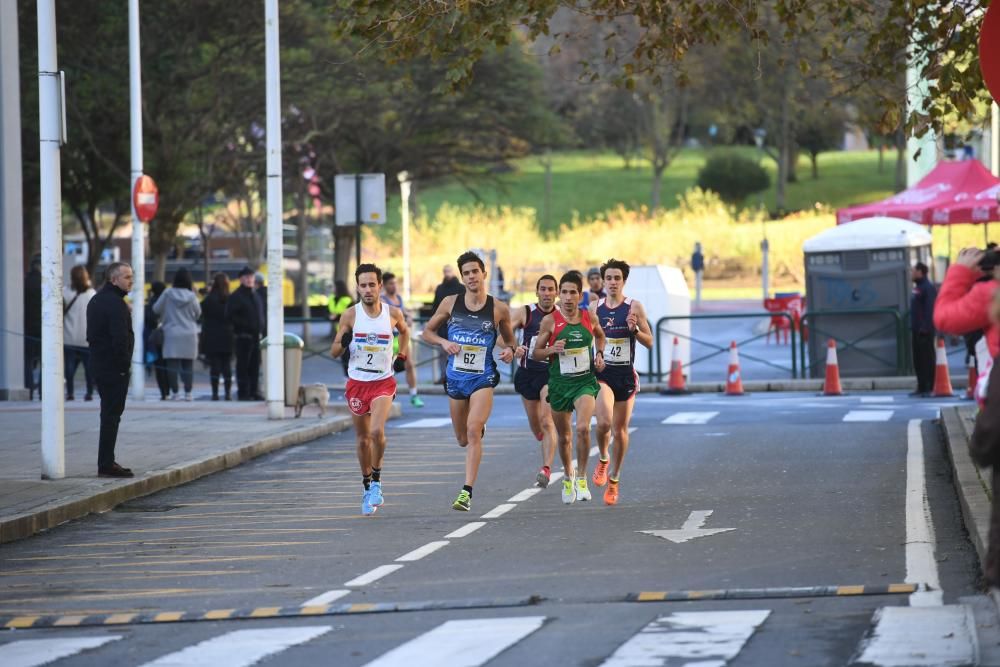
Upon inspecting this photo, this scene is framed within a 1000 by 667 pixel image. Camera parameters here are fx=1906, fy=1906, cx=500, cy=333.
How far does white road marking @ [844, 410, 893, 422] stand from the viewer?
2267cm

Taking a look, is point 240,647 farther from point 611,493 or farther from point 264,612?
point 611,493

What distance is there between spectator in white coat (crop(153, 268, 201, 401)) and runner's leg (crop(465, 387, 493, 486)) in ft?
A: 41.8

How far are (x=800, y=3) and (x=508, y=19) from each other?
2.58 m

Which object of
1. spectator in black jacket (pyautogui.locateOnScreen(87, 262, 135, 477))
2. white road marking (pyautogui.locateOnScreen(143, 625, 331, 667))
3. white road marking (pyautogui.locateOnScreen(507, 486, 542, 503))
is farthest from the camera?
spectator in black jacket (pyautogui.locateOnScreen(87, 262, 135, 477))

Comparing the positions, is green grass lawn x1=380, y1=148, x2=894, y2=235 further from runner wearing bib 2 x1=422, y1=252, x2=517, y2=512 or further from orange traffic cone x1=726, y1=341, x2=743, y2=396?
runner wearing bib 2 x1=422, y1=252, x2=517, y2=512

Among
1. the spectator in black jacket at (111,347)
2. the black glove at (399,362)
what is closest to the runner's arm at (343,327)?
the black glove at (399,362)

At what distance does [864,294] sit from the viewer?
30.7 metres

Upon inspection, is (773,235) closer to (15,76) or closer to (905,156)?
(905,156)

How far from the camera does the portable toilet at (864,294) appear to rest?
30.4 meters

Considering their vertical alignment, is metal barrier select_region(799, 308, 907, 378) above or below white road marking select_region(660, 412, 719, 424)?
above

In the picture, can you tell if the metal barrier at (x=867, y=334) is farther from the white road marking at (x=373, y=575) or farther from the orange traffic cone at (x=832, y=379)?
the white road marking at (x=373, y=575)

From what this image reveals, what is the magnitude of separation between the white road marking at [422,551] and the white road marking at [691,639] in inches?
111

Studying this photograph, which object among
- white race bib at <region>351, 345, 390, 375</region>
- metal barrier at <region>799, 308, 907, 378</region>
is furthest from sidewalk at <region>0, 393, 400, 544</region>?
metal barrier at <region>799, 308, 907, 378</region>

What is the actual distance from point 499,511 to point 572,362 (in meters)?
1.26
